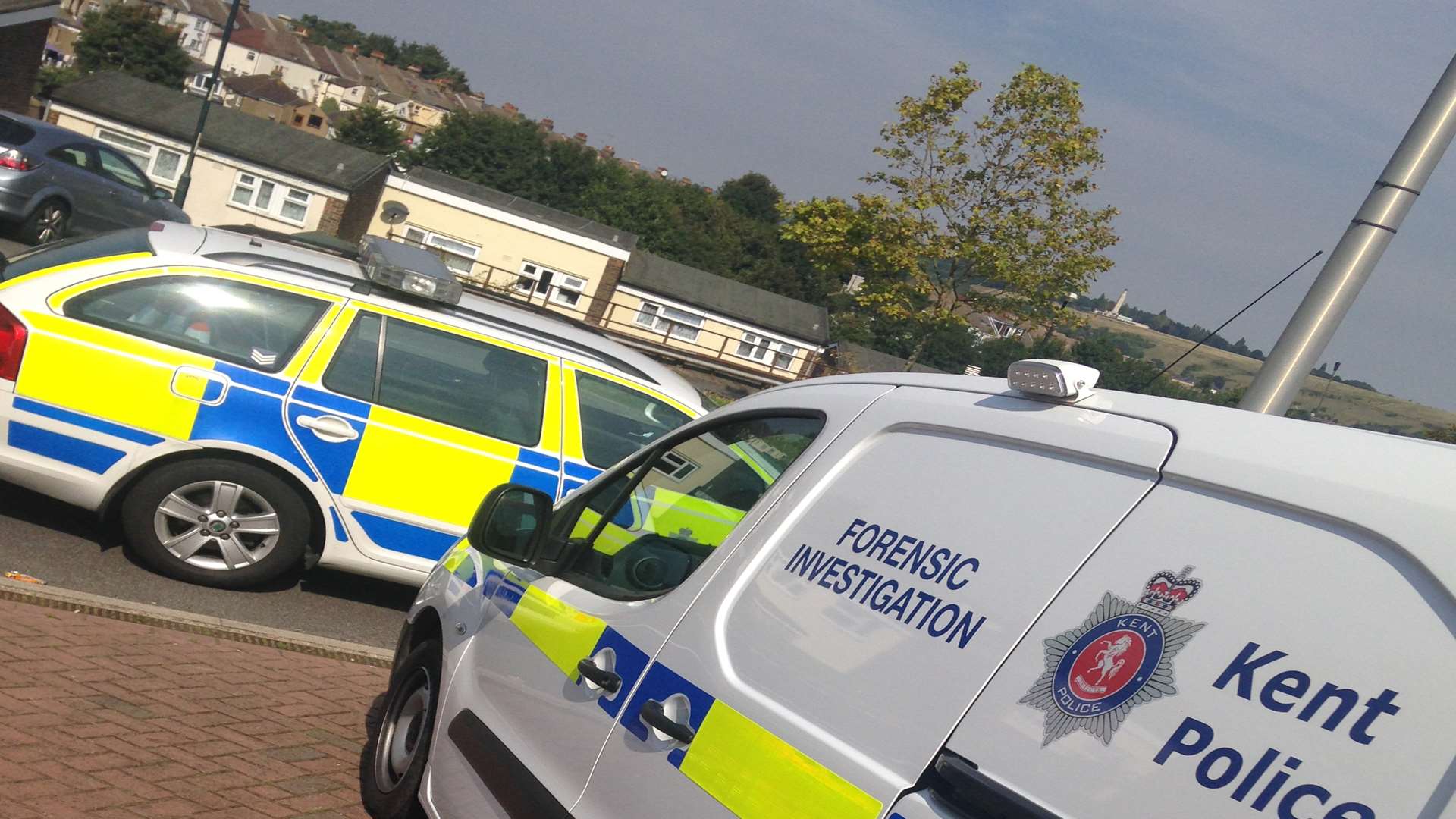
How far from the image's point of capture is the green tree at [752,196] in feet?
388

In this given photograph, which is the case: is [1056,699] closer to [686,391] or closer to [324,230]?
[686,391]

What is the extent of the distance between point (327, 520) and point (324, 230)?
44.8m

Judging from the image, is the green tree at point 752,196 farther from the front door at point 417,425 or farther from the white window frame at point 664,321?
the front door at point 417,425

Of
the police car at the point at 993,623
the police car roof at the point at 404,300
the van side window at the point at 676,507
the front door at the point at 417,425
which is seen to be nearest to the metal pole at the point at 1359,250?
the van side window at the point at 676,507

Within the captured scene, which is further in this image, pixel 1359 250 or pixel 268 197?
pixel 268 197

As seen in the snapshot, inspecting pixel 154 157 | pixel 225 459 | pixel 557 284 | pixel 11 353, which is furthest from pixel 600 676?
pixel 154 157

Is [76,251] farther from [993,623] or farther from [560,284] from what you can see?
[560,284]

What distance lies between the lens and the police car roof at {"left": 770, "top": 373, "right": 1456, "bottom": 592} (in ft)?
5.98

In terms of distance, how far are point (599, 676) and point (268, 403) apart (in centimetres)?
368

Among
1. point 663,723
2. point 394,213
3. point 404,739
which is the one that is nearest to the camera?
point 663,723

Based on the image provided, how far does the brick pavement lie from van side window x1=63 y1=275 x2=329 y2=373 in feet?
4.66

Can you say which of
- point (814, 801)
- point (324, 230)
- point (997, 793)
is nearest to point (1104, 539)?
point (997, 793)

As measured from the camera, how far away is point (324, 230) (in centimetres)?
4869

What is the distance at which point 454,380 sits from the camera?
675cm
